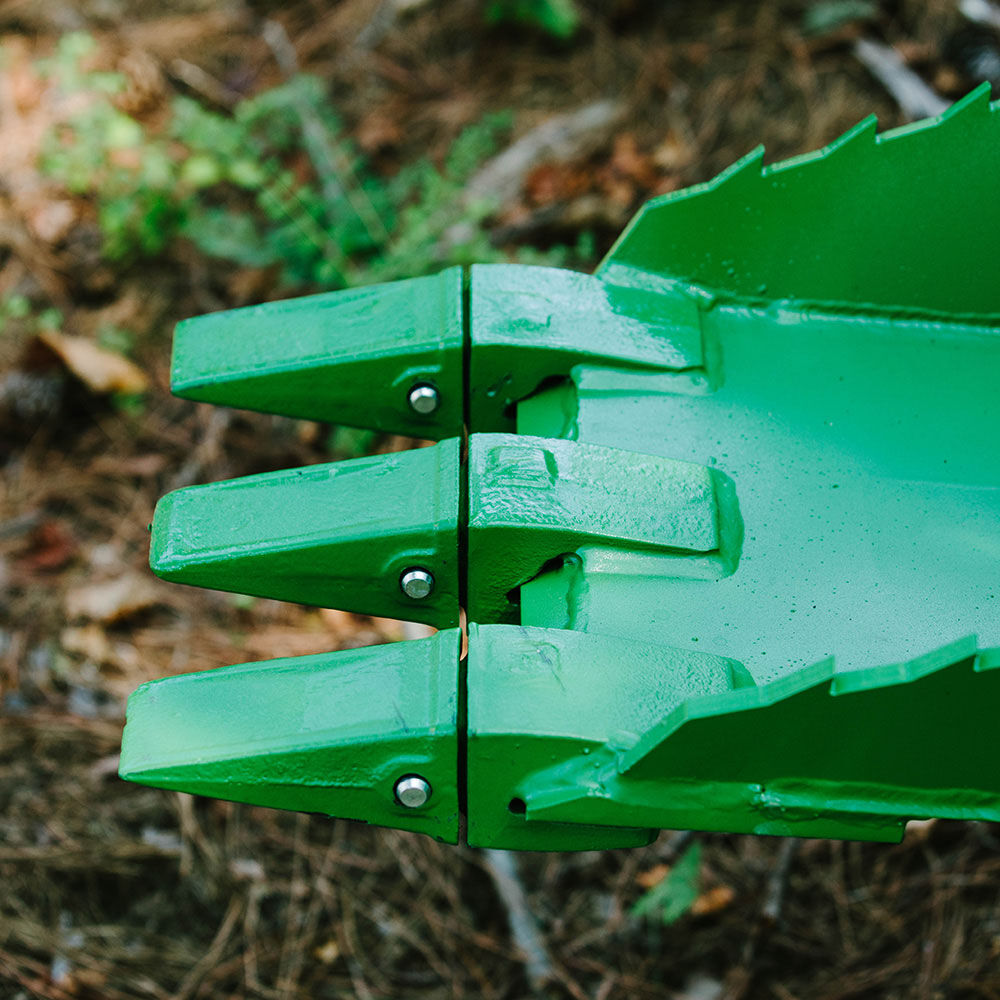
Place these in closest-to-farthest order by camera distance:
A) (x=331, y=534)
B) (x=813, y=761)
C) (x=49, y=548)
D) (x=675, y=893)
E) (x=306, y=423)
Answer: (x=813, y=761)
(x=331, y=534)
(x=675, y=893)
(x=49, y=548)
(x=306, y=423)

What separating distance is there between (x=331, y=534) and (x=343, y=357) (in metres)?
0.31

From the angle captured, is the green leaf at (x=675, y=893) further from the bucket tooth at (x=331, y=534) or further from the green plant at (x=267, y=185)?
the green plant at (x=267, y=185)

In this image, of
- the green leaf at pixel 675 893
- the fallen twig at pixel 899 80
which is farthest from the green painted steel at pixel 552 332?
the fallen twig at pixel 899 80

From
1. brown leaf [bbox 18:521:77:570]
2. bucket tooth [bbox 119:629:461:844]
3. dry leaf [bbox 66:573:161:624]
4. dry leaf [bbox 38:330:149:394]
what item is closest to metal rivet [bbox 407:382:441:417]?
bucket tooth [bbox 119:629:461:844]

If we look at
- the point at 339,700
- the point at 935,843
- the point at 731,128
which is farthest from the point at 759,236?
the point at 731,128

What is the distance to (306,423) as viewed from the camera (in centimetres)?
287

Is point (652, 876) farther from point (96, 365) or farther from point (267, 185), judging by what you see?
point (267, 185)

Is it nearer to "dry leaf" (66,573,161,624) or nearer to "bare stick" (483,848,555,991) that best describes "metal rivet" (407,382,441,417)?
"bare stick" (483,848,555,991)

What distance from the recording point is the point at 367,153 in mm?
3340

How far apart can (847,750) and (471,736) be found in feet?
1.36

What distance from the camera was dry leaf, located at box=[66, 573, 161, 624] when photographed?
2.55 metres

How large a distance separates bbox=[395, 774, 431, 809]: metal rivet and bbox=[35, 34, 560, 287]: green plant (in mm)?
1748

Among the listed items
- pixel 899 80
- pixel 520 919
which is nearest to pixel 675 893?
pixel 520 919

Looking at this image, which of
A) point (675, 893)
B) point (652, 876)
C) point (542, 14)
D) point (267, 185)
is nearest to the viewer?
point (675, 893)
